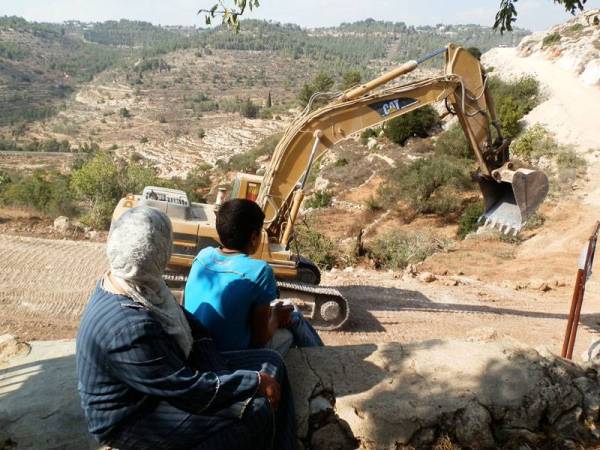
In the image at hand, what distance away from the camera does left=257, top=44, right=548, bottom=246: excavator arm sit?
24.6ft

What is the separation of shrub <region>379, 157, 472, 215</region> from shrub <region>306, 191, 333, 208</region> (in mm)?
2182

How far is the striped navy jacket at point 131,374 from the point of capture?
220 centimetres

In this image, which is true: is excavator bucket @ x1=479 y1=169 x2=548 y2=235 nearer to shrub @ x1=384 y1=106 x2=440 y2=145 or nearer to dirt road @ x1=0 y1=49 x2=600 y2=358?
dirt road @ x1=0 y1=49 x2=600 y2=358

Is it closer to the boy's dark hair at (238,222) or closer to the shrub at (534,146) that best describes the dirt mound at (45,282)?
the boy's dark hair at (238,222)

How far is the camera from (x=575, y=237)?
13.7 meters

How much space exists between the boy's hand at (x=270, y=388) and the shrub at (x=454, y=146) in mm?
20605

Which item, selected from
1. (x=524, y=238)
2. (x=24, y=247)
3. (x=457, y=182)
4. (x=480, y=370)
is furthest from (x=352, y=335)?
(x=457, y=182)

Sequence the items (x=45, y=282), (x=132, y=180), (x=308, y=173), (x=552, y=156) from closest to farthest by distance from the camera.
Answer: (x=308, y=173) → (x=45, y=282) → (x=132, y=180) → (x=552, y=156)

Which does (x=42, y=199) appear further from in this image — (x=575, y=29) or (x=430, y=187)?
(x=575, y=29)

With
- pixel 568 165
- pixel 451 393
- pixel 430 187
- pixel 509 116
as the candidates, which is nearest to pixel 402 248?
pixel 430 187

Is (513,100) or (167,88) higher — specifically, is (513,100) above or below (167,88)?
below

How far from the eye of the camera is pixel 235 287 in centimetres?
307

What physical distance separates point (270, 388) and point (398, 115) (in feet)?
19.3

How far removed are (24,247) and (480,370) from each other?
29.3 feet
